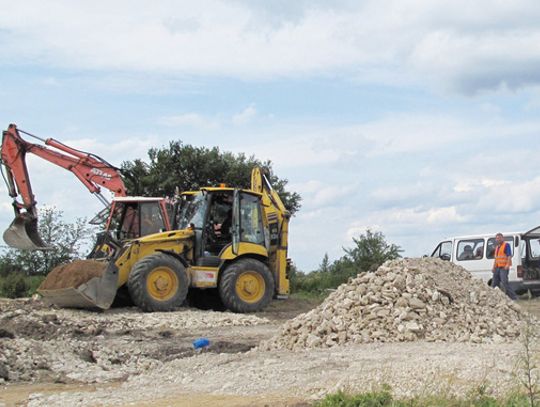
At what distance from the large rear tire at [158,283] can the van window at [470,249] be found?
27.6ft

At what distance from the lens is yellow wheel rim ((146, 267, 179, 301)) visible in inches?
721

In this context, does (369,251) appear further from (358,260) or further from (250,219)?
(250,219)

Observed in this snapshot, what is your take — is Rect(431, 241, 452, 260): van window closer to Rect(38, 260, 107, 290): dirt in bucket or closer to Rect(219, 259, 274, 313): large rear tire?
Rect(219, 259, 274, 313): large rear tire

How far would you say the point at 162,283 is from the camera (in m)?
18.4

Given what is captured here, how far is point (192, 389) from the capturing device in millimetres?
9344

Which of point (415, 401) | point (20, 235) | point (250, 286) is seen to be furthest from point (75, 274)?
point (415, 401)

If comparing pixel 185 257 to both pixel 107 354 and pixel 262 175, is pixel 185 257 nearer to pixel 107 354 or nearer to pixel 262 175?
pixel 262 175

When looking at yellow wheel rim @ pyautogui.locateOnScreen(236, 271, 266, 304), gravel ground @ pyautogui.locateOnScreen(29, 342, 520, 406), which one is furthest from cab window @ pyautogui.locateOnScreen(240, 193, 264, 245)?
gravel ground @ pyautogui.locateOnScreen(29, 342, 520, 406)

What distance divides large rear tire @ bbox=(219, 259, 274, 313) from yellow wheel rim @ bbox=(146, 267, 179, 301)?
3.96ft

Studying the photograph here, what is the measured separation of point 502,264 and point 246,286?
234 inches

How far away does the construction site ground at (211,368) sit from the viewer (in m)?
8.66

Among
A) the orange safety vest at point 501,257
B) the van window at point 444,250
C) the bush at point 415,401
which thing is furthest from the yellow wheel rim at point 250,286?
the bush at point 415,401

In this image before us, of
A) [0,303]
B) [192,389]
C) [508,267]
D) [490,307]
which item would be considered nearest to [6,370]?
[192,389]

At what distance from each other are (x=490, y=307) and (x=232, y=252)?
717cm
